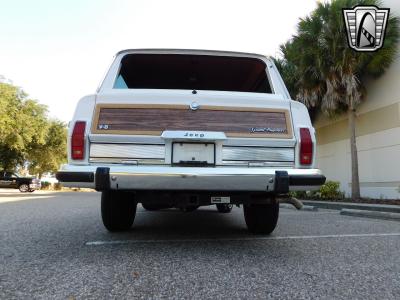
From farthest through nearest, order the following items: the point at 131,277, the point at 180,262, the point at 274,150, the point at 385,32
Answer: the point at 385,32, the point at 274,150, the point at 180,262, the point at 131,277

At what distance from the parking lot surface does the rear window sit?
1.79m

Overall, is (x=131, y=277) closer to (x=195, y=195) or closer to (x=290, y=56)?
(x=195, y=195)

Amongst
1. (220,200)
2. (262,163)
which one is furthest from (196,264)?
(262,163)

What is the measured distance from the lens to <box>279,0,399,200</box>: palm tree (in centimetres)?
1339

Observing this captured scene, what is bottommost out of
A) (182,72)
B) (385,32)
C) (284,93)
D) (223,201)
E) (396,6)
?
(223,201)

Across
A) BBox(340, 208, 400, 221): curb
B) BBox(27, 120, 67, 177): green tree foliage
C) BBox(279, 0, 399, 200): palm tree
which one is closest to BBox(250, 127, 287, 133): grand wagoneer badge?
BBox(340, 208, 400, 221): curb

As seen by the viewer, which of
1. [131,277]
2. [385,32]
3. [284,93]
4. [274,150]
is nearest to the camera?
[131,277]

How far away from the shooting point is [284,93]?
165 inches

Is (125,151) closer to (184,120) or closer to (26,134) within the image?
(184,120)

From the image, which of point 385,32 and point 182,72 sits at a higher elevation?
point 385,32

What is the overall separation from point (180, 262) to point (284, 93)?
6.69 feet

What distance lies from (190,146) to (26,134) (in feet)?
76.9

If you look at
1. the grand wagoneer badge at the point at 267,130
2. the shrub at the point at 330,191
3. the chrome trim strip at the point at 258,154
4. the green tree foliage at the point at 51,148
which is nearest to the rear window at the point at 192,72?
the grand wagoneer badge at the point at 267,130

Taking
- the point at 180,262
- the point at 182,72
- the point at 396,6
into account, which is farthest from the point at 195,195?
the point at 396,6
